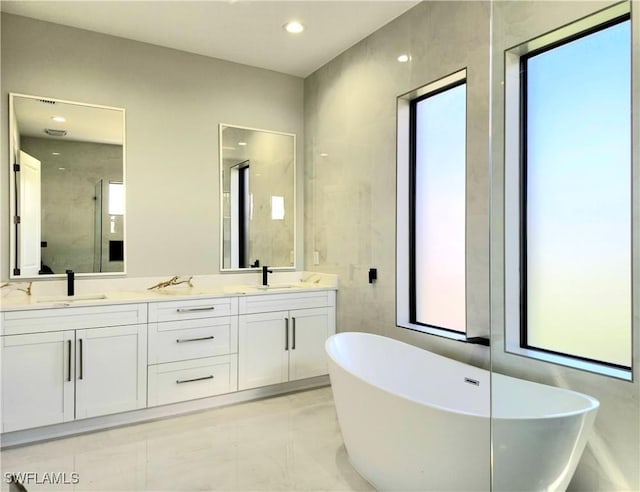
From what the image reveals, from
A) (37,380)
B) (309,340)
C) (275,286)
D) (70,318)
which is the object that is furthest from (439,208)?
(37,380)

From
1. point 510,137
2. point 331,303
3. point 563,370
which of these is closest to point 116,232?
point 331,303

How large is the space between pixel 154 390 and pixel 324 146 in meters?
2.51

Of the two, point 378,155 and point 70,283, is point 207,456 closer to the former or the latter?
point 70,283

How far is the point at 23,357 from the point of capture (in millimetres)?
2518

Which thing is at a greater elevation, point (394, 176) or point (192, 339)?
point (394, 176)

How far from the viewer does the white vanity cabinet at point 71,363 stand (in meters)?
2.50

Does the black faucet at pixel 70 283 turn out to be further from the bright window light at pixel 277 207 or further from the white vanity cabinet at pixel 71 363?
the bright window light at pixel 277 207

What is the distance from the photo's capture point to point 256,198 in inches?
153

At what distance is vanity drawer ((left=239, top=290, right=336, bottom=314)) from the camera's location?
3.29m

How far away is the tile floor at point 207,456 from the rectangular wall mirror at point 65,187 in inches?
49.6

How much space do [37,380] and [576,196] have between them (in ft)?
10.6

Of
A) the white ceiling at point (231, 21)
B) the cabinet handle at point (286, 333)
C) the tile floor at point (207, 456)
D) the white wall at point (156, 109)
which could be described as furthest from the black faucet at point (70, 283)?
the white ceiling at point (231, 21)

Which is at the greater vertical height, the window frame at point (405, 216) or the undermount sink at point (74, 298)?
the window frame at point (405, 216)

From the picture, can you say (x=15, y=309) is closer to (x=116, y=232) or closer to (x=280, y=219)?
(x=116, y=232)
